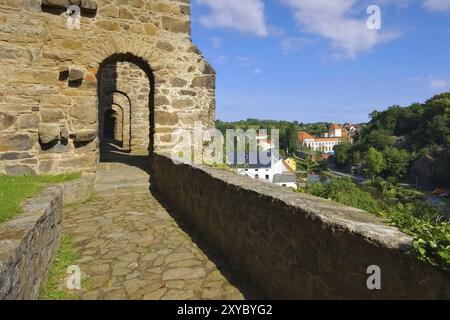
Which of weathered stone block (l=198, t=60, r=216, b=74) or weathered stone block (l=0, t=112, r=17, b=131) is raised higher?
weathered stone block (l=198, t=60, r=216, b=74)

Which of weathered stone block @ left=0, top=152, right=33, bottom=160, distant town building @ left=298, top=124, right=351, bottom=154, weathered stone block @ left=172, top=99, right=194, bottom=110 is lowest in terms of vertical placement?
weathered stone block @ left=0, top=152, right=33, bottom=160

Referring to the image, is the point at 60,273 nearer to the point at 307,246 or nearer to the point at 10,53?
the point at 307,246

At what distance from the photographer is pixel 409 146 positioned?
224 feet

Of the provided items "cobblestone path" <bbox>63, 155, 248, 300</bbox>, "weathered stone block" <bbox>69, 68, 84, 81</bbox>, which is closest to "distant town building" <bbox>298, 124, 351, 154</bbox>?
"weathered stone block" <bbox>69, 68, 84, 81</bbox>

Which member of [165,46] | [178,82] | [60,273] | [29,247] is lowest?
[60,273]

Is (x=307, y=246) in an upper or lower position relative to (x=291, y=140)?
lower

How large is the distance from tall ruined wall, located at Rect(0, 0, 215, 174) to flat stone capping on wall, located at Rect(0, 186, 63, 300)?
2836 millimetres

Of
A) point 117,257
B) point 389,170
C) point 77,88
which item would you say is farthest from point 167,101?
point 389,170

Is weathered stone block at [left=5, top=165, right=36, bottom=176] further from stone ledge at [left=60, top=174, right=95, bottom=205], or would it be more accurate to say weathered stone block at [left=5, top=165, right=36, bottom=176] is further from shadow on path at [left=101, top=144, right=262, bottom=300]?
shadow on path at [left=101, top=144, right=262, bottom=300]

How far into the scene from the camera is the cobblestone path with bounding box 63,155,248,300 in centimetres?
327

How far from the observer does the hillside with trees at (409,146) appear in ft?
186

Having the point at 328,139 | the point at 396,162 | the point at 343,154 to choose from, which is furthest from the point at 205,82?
the point at 328,139

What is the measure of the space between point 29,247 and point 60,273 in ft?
3.45

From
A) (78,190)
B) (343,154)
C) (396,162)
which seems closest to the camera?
(78,190)
